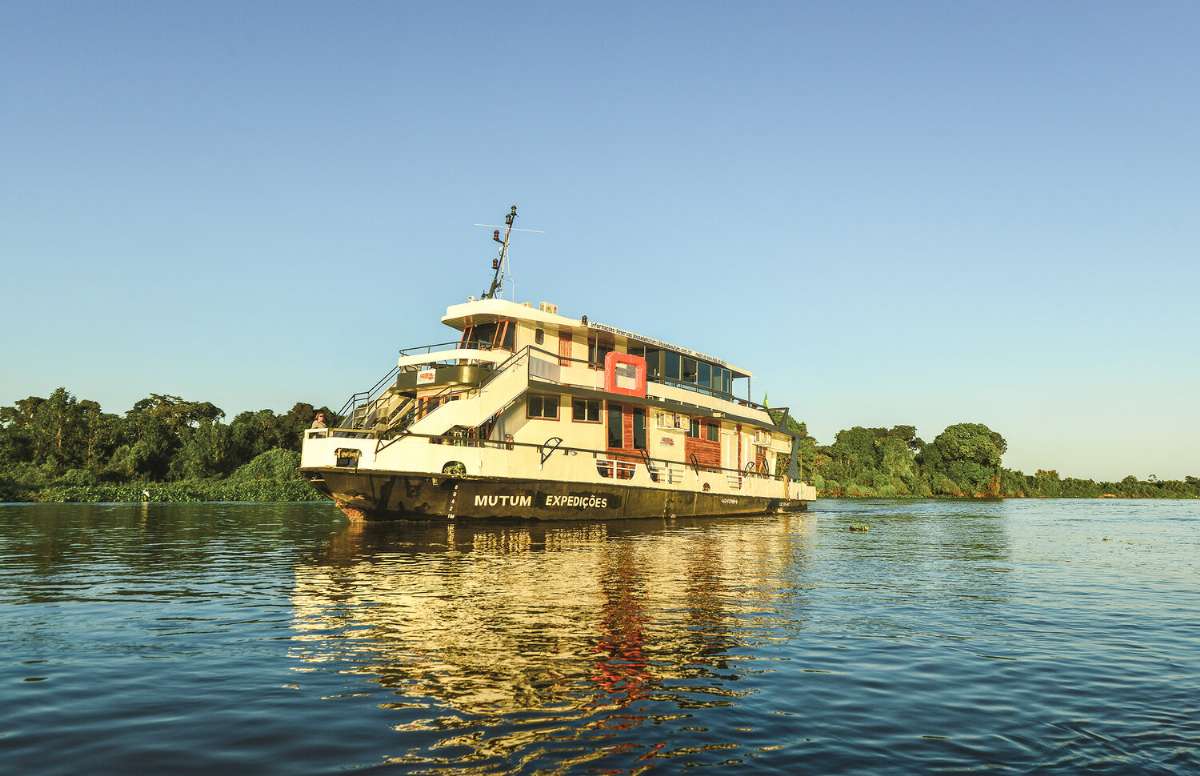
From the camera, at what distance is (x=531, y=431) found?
2652 cm

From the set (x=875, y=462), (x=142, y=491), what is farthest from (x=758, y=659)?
(x=875, y=462)

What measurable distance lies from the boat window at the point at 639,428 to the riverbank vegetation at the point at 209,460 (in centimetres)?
3853

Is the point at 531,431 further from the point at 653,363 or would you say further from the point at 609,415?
the point at 653,363

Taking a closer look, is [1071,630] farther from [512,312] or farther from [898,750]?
[512,312]

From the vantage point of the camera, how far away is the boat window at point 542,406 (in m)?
27.0

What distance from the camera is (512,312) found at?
27.0 metres

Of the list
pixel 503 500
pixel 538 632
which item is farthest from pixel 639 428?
pixel 538 632

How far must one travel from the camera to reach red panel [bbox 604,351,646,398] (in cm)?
2914

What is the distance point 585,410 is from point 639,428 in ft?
9.33

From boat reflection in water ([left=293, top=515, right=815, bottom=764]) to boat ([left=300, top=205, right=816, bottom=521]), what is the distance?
5.21 metres

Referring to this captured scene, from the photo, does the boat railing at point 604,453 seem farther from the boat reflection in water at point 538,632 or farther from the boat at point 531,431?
the boat reflection in water at point 538,632

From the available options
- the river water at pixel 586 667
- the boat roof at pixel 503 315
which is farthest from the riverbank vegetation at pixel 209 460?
the river water at pixel 586 667

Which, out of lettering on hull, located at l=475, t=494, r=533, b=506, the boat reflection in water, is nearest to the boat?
lettering on hull, located at l=475, t=494, r=533, b=506

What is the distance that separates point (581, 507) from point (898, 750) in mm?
22118
